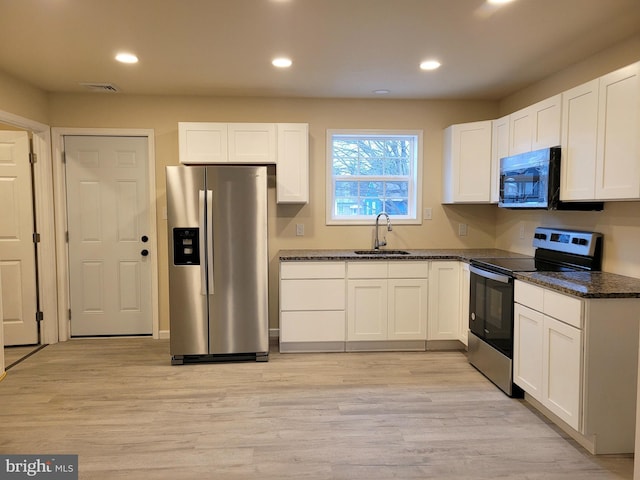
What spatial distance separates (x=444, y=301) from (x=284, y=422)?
6.58ft

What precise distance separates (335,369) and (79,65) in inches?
126

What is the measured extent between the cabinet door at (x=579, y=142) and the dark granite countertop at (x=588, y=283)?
20.3 inches

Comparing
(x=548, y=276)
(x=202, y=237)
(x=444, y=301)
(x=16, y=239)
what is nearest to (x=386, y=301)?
(x=444, y=301)

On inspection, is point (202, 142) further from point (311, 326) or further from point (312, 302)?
point (311, 326)

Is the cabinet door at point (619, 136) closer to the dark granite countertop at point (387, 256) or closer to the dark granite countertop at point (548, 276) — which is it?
the dark granite countertop at point (548, 276)

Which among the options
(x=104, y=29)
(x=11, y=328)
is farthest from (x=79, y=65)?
(x=11, y=328)

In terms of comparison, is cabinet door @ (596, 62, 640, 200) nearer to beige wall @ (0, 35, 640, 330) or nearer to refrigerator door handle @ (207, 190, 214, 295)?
beige wall @ (0, 35, 640, 330)

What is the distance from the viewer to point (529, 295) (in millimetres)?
2750

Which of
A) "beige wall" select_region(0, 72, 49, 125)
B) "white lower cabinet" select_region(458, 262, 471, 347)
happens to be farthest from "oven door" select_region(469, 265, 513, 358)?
"beige wall" select_region(0, 72, 49, 125)

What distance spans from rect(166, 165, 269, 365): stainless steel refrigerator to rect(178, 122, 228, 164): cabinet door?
0.52 metres

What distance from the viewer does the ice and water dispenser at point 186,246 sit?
3547 mm

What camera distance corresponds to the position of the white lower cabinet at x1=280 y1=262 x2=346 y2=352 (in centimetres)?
389

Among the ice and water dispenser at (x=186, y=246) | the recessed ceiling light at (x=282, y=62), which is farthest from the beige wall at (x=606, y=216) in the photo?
the ice and water dispenser at (x=186, y=246)

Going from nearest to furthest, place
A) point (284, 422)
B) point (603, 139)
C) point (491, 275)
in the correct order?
point (603, 139), point (284, 422), point (491, 275)
